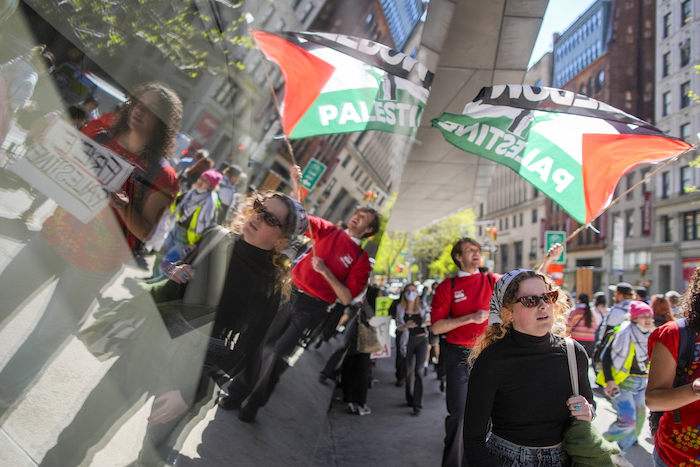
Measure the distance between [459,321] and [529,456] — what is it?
6.04ft

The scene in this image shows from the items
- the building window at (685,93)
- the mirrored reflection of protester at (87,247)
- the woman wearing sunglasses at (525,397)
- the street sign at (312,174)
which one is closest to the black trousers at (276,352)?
the street sign at (312,174)

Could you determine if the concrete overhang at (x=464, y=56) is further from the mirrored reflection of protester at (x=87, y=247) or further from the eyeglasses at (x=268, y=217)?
the mirrored reflection of protester at (x=87, y=247)

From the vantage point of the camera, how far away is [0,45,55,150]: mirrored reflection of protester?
1897 millimetres

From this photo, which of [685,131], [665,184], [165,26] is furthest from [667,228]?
[165,26]

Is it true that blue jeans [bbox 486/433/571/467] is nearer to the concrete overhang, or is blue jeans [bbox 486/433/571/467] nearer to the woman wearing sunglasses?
the woman wearing sunglasses

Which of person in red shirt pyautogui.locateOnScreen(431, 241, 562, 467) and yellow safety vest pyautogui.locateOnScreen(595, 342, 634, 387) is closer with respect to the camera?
person in red shirt pyautogui.locateOnScreen(431, 241, 562, 467)

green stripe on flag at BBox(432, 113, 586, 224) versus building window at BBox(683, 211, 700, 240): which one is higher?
building window at BBox(683, 211, 700, 240)

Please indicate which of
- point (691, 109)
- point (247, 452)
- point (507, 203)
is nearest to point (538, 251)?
point (507, 203)

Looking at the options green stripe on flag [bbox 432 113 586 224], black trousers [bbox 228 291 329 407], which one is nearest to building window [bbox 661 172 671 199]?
green stripe on flag [bbox 432 113 586 224]

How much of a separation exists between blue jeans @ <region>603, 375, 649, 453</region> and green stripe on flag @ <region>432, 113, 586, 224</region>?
2.50m

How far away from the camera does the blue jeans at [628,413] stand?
500cm

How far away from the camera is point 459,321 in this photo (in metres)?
4.15

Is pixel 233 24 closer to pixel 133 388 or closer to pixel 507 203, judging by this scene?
pixel 133 388

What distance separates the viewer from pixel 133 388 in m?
2.52
